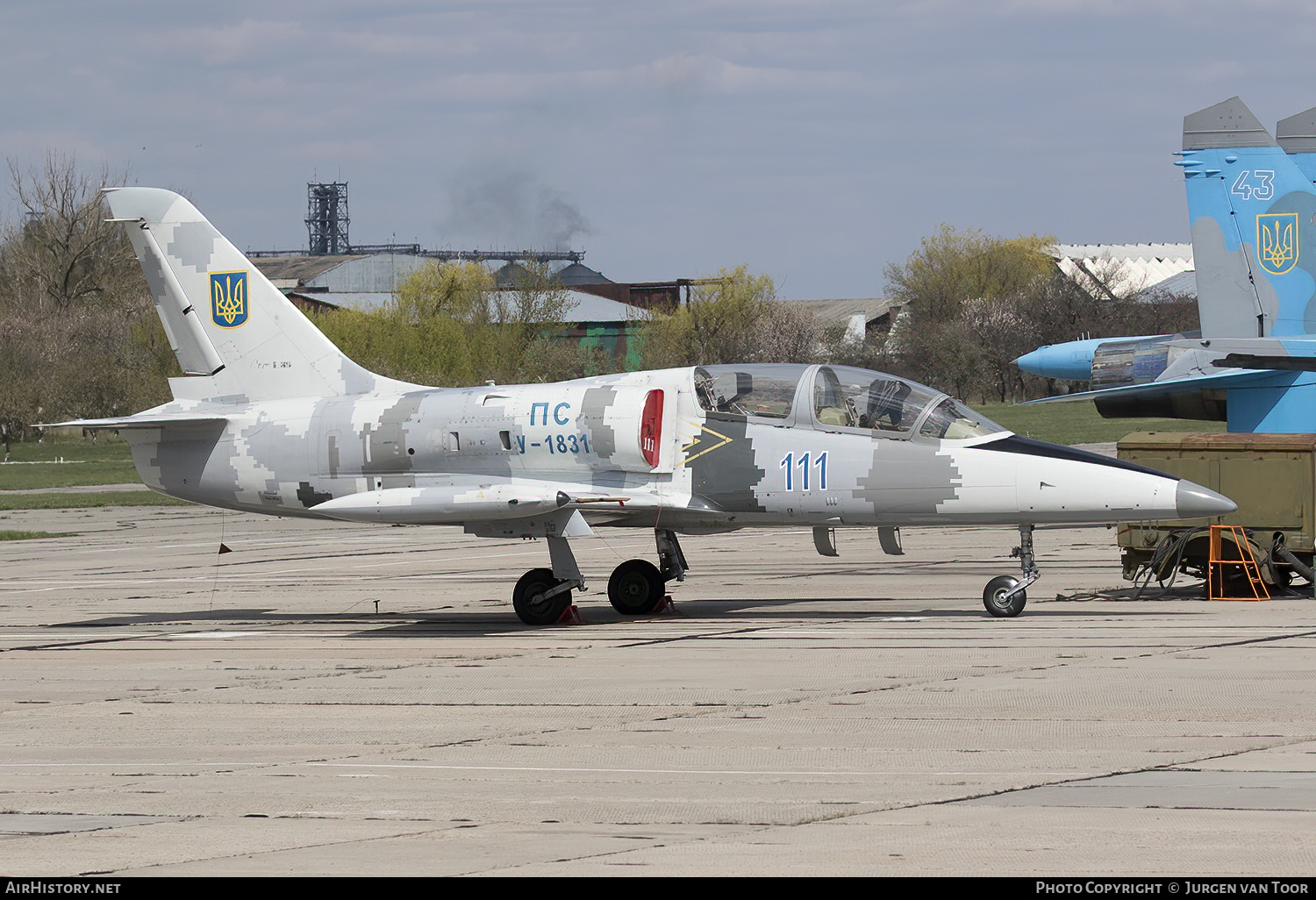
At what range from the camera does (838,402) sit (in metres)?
17.0

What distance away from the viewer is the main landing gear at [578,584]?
17.7 metres

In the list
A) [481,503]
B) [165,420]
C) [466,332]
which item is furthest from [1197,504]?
[466,332]

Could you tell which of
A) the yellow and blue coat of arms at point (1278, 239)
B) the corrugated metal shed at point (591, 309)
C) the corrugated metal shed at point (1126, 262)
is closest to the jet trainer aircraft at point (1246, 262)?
the yellow and blue coat of arms at point (1278, 239)

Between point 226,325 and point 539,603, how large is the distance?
5192 millimetres

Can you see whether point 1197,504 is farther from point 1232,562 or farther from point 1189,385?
point 1189,385

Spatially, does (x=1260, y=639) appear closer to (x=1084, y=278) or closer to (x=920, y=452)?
(x=920, y=452)

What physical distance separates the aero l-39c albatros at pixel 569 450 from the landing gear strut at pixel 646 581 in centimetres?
3

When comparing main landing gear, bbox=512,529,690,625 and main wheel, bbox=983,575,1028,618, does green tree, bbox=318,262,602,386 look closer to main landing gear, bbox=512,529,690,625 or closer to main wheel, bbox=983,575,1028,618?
main landing gear, bbox=512,529,690,625

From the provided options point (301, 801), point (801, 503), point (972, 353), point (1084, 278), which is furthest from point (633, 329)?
point (301, 801)

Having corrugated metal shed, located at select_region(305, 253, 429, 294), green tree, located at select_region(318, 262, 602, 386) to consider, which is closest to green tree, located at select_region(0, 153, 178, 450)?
green tree, located at select_region(318, 262, 602, 386)

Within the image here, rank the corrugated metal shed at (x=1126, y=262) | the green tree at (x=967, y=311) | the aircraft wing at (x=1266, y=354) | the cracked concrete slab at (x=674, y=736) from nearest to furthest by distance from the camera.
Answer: the cracked concrete slab at (x=674, y=736) → the aircraft wing at (x=1266, y=354) → the green tree at (x=967, y=311) → the corrugated metal shed at (x=1126, y=262)

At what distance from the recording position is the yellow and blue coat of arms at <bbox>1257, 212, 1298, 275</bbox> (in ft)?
77.7

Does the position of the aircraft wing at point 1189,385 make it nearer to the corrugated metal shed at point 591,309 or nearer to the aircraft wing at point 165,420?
the aircraft wing at point 165,420

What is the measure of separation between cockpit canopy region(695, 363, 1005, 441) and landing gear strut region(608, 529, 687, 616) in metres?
1.93
